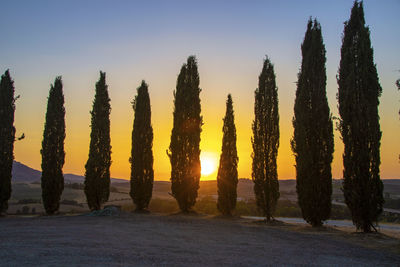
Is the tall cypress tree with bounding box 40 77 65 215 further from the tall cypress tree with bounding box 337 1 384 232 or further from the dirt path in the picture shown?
the tall cypress tree with bounding box 337 1 384 232

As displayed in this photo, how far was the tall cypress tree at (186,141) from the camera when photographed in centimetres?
2373

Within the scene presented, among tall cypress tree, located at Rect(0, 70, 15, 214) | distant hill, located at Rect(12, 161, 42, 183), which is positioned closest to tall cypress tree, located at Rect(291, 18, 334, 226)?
tall cypress tree, located at Rect(0, 70, 15, 214)

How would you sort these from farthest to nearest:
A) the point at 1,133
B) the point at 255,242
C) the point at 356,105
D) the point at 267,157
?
the point at 1,133
the point at 267,157
the point at 356,105
the point at 255,242

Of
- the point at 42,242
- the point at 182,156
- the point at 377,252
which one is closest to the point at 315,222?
the point at 377,252

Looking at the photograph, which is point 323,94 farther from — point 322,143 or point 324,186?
point 324,186

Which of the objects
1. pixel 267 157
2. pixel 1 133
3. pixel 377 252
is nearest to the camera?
pixel 377 252

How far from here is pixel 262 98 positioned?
21.8 metres

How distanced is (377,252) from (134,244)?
7.13 metres

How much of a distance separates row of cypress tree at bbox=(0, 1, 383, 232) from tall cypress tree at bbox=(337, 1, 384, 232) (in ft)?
0.14

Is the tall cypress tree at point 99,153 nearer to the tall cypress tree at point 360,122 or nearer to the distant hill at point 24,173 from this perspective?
the tall cypress tree at point 360,122

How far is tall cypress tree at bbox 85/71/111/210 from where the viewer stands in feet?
79.3

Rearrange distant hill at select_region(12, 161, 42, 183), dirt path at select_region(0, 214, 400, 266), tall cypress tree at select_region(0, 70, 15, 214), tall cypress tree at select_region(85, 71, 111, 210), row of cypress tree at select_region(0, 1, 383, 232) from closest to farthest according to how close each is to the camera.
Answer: dirt path at select_region(0, 214, 400, 266) → row of cypress tree at select_region(0, 1, 383, 232) → tall cypress tree at select_region(0, 70, 15, 214) → tall cypress tree at select_region(85, 71, 111, 210) → distant hill at select_region(12, 161, 42, 183)

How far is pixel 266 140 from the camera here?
21.4 metres

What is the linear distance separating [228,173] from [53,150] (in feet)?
39.4
